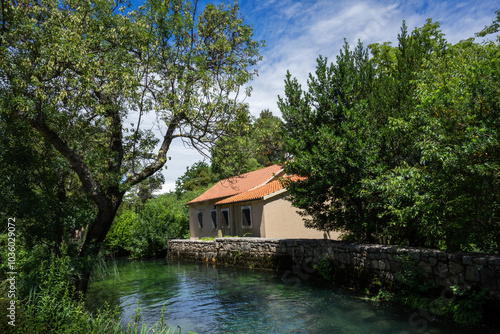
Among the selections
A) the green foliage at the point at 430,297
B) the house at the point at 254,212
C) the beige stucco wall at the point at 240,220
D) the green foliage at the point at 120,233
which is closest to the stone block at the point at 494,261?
the green foliage at the point at 430,297

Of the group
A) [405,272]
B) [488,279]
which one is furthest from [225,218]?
[488,279]

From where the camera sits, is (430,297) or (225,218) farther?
(225,218)

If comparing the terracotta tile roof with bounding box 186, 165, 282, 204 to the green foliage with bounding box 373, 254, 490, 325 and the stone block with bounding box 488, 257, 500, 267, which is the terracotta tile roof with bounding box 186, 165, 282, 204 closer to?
the green foliage with bounding box 373, 254, 490, 325

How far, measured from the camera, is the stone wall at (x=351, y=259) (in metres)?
6.66

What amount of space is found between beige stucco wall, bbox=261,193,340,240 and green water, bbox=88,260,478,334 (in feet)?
15.0

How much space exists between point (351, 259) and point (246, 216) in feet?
35.9

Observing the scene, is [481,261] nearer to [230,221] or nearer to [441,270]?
[441,270]

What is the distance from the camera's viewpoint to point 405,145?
1005 cm

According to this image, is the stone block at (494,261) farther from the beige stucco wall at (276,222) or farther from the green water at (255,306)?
the beige stucco wall at (276,222)

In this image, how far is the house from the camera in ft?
62.1

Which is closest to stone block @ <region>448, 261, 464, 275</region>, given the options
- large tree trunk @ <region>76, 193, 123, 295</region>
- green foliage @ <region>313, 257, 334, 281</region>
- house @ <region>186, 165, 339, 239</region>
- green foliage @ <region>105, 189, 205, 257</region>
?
green foliage @ <region>313, 257, 334, 281</region>

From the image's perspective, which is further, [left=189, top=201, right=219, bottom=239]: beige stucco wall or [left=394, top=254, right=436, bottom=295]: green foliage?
[left=189, top=201, right=219, bottom=239]: beige stucco wall

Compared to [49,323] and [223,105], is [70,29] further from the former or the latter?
[49,323]

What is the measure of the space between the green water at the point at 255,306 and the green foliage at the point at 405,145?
2177 mm
